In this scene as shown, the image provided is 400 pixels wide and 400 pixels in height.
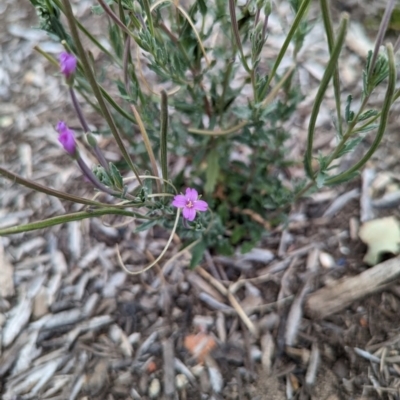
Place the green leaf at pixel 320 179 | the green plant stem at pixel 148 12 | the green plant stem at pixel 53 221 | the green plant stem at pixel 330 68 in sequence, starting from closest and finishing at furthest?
the green plant stem at pixel 330 68, the green plant stem at pixel 53 221, the green plant stem at pixel 148 12, the green leaf at pixel 320 179

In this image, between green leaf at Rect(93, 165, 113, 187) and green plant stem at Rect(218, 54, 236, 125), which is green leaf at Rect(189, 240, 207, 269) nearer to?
green plant stem at Rect(218, 54, 236, 125)

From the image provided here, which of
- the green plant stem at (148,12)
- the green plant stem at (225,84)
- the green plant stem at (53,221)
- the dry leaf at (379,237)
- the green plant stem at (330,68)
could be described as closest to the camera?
the green plant stem at (330,68)

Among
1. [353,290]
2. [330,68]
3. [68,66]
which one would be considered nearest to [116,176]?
[68,66]

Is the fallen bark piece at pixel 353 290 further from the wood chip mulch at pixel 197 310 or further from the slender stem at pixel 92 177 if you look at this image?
the slender stem at pixel 92 177

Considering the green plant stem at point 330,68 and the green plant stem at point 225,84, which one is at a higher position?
the green plant stem at point 330,68

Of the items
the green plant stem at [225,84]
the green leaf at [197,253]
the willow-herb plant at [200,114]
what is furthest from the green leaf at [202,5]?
the green leaf at [197,253]

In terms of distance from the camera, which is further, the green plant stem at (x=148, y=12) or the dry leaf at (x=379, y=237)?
the dry leaf at (x=379, y=237)

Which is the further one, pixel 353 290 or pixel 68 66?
pixel 353 290

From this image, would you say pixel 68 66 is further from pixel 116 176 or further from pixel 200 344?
pixel 200 344

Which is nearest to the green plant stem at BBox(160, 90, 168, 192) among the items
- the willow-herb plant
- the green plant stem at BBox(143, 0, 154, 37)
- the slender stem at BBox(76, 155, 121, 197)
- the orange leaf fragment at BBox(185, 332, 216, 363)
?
the willow-herb plant
